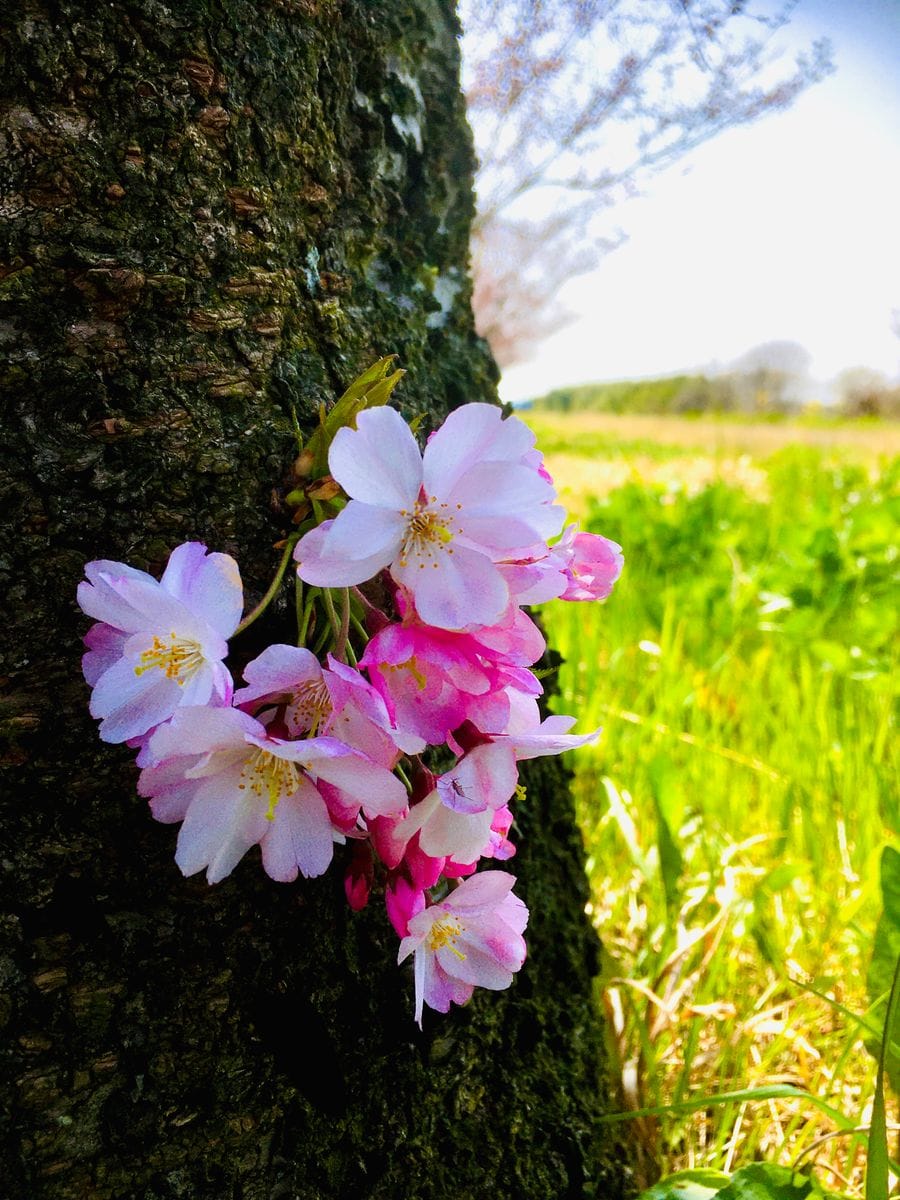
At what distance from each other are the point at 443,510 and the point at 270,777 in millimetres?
197

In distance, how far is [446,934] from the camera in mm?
673

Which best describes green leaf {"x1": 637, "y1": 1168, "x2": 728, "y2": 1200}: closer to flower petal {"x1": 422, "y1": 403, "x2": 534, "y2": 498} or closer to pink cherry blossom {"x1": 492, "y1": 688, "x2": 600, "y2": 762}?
pink cherry blossom {"x1": 492, "y1": 688, "x2": 600, "y2": 762}

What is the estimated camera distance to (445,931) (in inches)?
26.4

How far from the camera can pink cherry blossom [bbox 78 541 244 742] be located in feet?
1.78

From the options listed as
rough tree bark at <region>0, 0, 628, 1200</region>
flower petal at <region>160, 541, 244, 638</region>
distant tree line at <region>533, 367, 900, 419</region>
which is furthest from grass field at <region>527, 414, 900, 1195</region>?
distant tree line at <region>533, 367, 900, 419</region>

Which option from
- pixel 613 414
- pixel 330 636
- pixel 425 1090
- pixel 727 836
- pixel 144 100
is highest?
pixel 144 100

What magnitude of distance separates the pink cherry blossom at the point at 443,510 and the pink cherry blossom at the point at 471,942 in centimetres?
23

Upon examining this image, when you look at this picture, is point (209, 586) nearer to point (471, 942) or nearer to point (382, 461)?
point (382, 461)

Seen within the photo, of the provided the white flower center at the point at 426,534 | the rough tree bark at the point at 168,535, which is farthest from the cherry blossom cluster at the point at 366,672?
the rough tree bark at the point at 168,535

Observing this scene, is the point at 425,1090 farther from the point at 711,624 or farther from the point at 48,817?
the point at 711,624

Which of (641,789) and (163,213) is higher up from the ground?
(163,213)

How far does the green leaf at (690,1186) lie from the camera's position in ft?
2.73

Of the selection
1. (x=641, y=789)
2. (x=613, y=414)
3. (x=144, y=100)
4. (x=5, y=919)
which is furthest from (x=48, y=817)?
(x=613, y=414)

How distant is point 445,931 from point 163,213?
1.92ft
